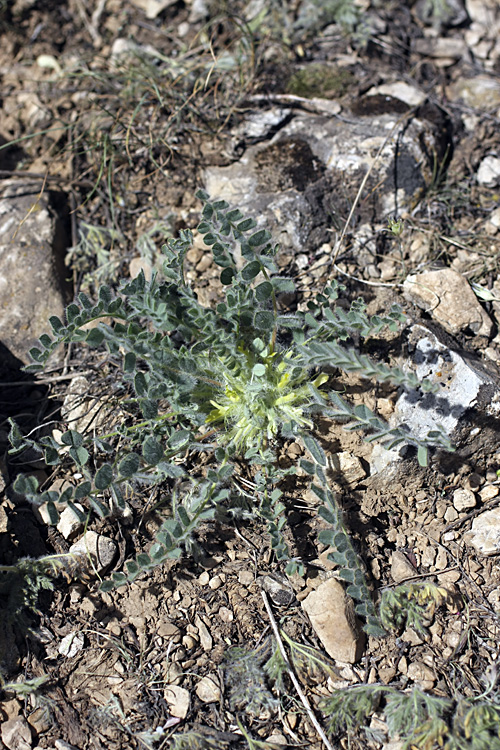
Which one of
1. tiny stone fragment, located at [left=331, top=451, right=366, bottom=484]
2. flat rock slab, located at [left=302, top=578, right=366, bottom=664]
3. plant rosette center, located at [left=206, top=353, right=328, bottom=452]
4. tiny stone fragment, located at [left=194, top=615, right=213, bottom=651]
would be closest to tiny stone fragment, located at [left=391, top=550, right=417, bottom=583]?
flat rock slab, located at [left=302, top=578, right=366, bottom=664]

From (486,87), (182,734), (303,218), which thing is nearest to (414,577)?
(182,734)

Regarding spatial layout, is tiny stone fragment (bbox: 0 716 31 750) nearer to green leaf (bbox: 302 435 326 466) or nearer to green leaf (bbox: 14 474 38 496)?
green leaf (bbox: 14 474 38 496)

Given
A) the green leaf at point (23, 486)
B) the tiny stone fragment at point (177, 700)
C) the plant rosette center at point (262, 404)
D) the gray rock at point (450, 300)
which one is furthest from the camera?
the gray rock at point (450, 300)

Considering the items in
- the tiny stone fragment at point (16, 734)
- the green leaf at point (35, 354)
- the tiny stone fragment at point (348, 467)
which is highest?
the green leaf at point (35, 354)

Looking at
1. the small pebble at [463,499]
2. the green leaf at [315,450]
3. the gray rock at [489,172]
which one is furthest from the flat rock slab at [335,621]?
the gray rock at [489,172]

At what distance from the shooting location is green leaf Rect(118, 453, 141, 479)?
210 centimetres

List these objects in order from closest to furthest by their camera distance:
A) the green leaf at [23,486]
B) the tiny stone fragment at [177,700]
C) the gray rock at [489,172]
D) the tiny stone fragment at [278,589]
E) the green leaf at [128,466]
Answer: the green leaf at [23,486] → the green leaf at [128,466] → the tiny stone fragment at [177,700] → the tiny stone fragment at [278,589] → the gray rock at [489,172]

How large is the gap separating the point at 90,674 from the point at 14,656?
12.5 inches

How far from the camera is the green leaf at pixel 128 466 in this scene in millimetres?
2100

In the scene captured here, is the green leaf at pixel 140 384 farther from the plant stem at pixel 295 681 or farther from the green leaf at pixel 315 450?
the plant stem at pixel 295 681

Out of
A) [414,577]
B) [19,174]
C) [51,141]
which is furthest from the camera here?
[51,141]

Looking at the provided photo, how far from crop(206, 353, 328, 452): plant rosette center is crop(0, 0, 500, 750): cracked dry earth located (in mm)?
177

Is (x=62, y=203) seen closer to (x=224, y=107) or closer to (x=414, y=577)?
(x=224, y=107)

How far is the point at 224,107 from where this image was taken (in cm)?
349
